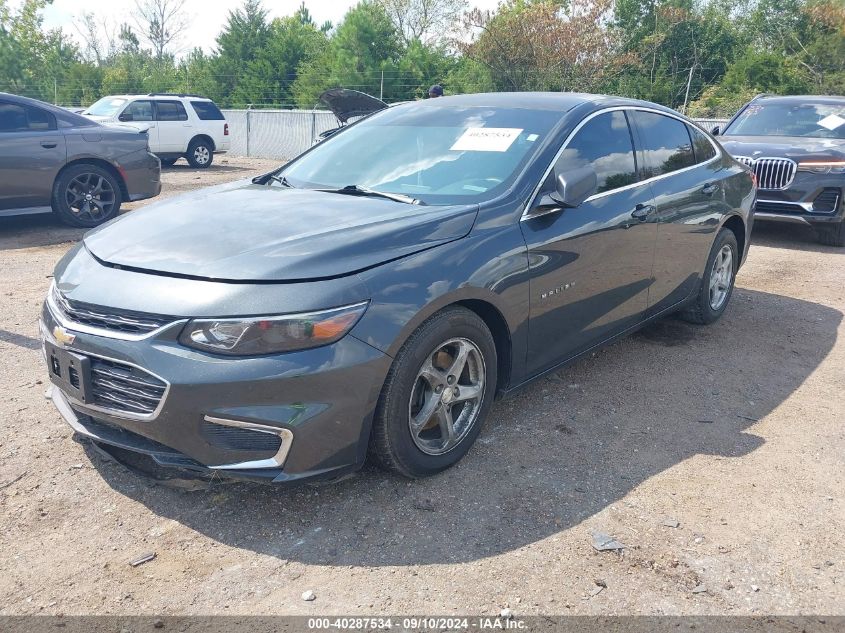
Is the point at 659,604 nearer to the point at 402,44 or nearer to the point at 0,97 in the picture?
the point at 0,97

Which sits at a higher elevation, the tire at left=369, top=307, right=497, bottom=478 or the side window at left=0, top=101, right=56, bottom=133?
the side window at left=0, top=101, right=56, bottom=133

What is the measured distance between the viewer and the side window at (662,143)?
4.80 meters

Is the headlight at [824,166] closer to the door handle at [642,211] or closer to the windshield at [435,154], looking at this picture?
the door handle at [642,211]

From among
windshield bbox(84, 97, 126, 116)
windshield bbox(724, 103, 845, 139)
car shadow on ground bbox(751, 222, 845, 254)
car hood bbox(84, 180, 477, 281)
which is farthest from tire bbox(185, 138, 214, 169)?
car hood bbox(84, 180, 477, 281)

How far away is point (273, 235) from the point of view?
128 inches

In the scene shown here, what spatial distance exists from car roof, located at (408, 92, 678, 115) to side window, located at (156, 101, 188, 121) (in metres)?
14.8

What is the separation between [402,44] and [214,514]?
34976 millimetres

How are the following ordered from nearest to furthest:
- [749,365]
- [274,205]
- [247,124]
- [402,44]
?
[274,205] < [749,365] < [247,124] < [402,44]

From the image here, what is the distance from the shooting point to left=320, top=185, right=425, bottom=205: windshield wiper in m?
3.73

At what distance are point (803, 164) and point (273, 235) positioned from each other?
299 inches

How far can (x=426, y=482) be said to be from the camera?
341 cm

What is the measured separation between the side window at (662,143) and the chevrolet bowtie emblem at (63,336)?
10.9ft

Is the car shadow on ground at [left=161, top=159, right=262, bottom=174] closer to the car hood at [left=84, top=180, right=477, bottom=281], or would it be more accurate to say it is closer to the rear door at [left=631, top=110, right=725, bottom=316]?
the rear door at [left=631, top=110, right=725, bottom=316]

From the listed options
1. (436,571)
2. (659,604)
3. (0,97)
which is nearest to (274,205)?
(436,571)
